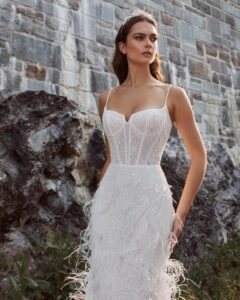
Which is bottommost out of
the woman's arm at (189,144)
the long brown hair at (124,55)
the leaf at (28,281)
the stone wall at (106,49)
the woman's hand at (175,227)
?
the leaf at (28,281)

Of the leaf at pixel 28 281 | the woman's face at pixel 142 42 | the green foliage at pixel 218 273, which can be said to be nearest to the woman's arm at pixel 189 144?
the woman's face at pixel 142 42

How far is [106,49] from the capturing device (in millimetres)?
6289

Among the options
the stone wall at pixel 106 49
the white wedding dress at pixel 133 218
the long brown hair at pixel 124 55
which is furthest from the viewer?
the stone wall at pixel 106 49

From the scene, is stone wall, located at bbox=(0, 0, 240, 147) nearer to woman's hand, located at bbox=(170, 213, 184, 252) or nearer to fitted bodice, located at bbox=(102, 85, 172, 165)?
fitted bodice, located at bbox=(102, 85, 172, 165)

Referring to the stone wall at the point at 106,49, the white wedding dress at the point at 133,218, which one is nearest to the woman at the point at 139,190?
the white wedding dress at the point at 133,218

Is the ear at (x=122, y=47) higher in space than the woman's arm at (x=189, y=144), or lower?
higher

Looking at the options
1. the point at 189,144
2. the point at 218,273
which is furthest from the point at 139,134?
the point at 218,273

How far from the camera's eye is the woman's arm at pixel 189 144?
93.7 inches

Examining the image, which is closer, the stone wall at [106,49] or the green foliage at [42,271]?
the green foliage at [42,271]

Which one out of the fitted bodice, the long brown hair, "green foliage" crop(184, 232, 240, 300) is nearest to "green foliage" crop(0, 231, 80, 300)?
"green foliage" crop(184, 232, 240, 300)

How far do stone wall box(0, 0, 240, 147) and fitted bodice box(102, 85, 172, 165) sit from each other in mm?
2431

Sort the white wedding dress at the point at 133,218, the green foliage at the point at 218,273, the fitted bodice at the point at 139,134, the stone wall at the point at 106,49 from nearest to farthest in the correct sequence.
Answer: the white wedding dress at the point at 133,218 < the fitted bodice at the point at 139,134 < the green foliage at the point at 218,273 < the stone wall at the point at 106,49

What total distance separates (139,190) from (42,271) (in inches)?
59.4

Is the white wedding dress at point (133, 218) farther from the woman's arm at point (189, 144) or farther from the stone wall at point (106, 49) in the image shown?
the stone wall at point (106, 49)
